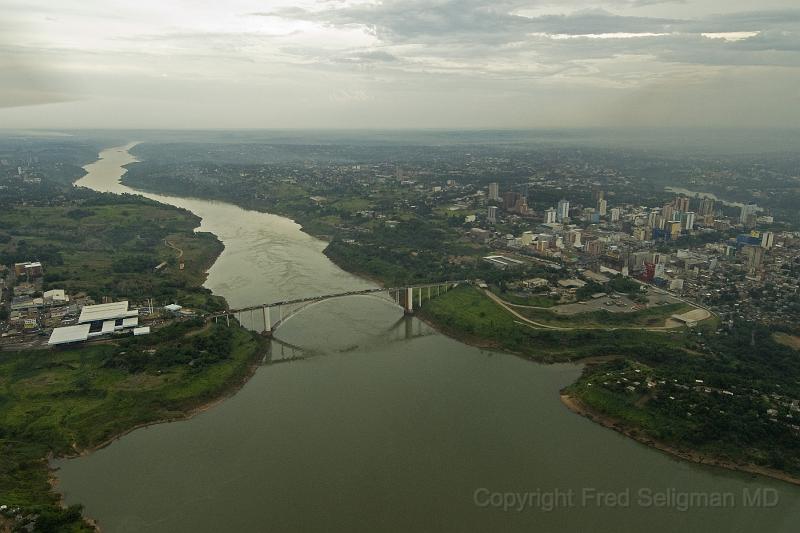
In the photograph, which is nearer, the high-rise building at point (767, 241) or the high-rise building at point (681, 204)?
the high-rise building at point (767, 241)

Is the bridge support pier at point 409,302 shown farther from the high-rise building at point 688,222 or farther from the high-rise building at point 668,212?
the high-rise building at point 668,212

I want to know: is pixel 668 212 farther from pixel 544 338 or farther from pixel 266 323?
pixel 266 323

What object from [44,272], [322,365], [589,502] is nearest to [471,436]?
[589,502]

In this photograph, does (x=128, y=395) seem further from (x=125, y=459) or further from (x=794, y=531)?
(x=794, y=531)

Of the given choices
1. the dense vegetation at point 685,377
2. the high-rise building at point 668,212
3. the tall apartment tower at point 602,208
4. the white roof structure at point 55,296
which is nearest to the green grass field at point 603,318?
the dense vegetation at point 685,377

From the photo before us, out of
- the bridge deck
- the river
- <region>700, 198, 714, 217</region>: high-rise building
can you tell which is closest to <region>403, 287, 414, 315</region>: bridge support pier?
the bridge deck
